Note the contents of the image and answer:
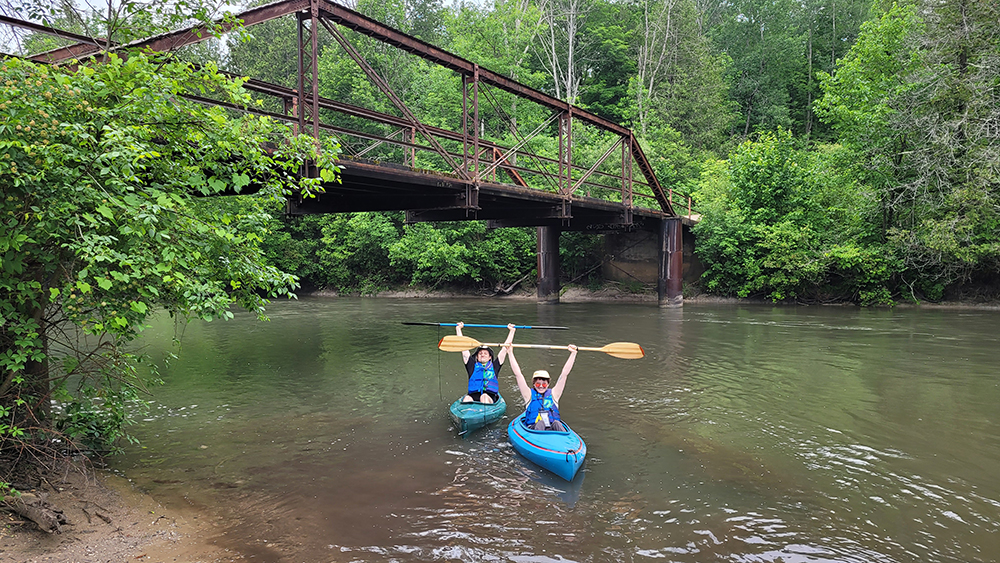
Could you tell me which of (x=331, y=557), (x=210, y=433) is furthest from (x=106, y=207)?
(x=210, y=433)

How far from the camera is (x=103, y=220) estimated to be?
5074 millimetres

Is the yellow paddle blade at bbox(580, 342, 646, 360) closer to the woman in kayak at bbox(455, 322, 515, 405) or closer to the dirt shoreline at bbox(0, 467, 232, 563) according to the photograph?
the woman in kayak at bbox(455, 322, 515, 405)

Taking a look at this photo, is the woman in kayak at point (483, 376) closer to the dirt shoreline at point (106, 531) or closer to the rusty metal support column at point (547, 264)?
the dirt shoreline at point (106, 531)

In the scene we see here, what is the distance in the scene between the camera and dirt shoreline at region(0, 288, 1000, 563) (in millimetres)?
4844

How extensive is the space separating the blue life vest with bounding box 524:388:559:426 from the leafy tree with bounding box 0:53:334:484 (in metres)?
3.67

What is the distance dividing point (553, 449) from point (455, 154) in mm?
12072

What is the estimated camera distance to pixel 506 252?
120 feet

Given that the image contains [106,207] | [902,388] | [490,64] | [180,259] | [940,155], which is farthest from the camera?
[490,64]

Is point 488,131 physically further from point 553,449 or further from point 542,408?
point 553,449

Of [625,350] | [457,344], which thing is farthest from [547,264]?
[625,350]

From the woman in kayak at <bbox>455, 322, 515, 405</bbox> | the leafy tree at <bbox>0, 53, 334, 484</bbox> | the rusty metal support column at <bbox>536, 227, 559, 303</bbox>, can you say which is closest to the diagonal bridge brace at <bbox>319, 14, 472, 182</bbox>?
the woman in kayak at <bbox>455, 322, 515, 405</bbox>

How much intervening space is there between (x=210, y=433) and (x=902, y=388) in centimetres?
1258

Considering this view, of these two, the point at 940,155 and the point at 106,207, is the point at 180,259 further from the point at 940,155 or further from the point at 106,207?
the point at 940,155

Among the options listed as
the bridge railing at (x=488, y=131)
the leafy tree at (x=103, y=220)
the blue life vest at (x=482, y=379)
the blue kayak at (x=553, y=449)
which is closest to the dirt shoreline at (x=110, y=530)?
the leafy tree at (x=103, y=220)
